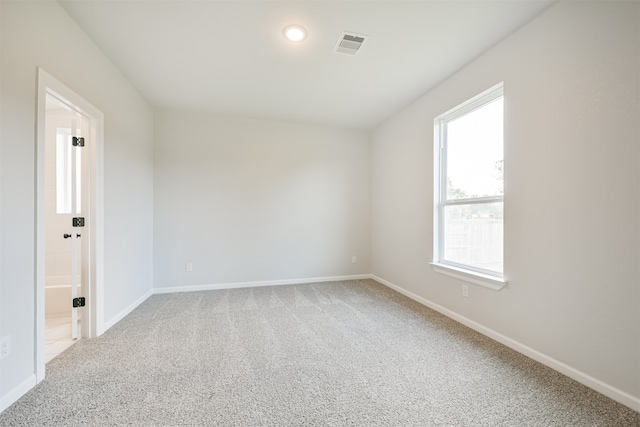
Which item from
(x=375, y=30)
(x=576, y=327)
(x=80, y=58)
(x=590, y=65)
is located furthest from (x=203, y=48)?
(x=576, y=327)

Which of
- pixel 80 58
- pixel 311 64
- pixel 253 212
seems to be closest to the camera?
pixel 80 58

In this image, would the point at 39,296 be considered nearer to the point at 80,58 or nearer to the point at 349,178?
the point at 80,58

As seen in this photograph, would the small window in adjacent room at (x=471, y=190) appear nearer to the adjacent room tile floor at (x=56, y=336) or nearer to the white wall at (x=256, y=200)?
the white wall at (x=256, y=200)

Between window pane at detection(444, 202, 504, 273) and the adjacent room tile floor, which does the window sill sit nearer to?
window pane at detection(444, 202, 504, 273)

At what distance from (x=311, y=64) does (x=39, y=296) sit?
287cm

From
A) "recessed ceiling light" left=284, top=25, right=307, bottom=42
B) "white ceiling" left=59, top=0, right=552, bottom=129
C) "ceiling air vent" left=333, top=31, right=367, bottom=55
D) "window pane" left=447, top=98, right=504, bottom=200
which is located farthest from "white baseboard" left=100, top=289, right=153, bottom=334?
"window pane" left=447, top=98, right=504, bottom=200

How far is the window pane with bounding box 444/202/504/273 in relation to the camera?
8.00 feet

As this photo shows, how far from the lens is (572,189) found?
181cm

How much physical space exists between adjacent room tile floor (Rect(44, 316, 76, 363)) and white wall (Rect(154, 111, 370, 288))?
1122mm

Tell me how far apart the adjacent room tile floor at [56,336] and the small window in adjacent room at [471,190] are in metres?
3.70

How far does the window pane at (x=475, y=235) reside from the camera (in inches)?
96.0

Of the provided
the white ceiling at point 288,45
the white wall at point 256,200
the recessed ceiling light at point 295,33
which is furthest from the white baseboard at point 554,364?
the recessed ceiling light at point 295,33

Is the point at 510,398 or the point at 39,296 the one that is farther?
the point at 39,296

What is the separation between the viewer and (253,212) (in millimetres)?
4207
